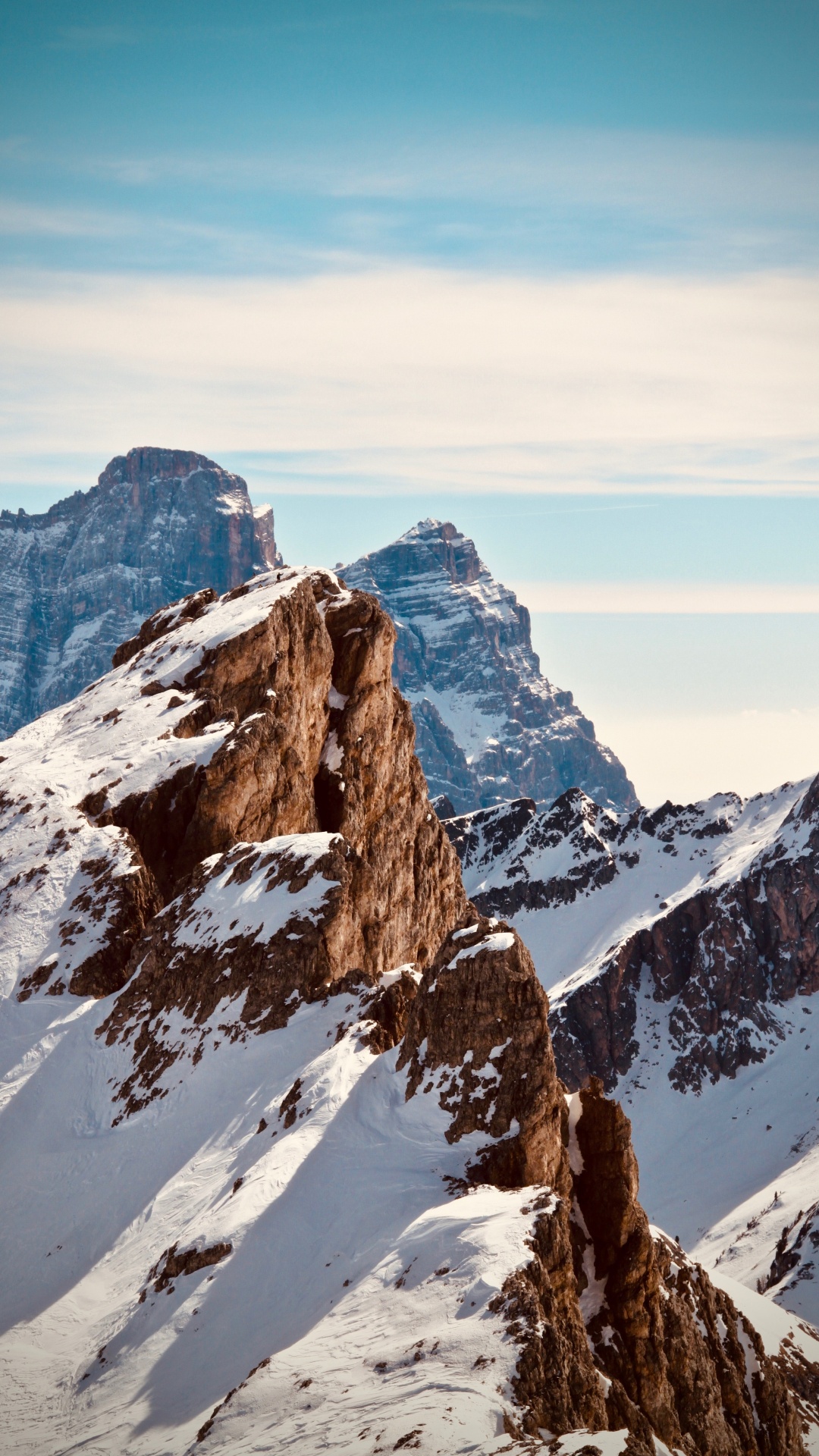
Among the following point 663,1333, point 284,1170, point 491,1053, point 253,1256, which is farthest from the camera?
point 284,1170

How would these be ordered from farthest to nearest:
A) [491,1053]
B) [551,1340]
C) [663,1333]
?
[491,1053] < [663,1333] < [551,1340]

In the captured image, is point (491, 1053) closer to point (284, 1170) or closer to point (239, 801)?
point (284, 1170)

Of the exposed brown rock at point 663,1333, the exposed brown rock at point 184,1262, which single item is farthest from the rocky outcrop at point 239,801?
the exposed brown rock at point 663,1333

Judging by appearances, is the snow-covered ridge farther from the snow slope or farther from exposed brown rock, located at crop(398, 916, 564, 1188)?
exposed brown rock, located at crop(398, 916, 564, 1188)

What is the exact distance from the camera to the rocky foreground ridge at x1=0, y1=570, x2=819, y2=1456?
4075 centimetres

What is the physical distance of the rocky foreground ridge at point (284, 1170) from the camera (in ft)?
134

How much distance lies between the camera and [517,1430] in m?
35.8

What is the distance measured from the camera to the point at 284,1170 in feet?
175

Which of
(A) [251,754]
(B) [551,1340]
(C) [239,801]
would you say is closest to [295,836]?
(C) [239,801]

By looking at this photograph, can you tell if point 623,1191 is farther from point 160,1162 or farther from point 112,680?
point 112,680

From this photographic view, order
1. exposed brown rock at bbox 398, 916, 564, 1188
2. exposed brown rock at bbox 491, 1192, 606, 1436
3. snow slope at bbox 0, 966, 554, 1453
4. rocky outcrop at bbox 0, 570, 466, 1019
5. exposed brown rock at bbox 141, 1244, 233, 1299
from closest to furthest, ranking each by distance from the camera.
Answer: exposed brown rock at bbox 491, 1192, 606, 1436 → snow slope at bbox 0, 966, 554, 1453 → exposed brown rock at bbox 398, 916, 564, 1188 → exposed brown rock at bbox 141, 1244, 233, 1299 → rocky outcrop at bbox 0, 570, 466, 1019

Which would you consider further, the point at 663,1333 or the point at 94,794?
the point at 94,794

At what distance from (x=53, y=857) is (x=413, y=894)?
3229 centimetres

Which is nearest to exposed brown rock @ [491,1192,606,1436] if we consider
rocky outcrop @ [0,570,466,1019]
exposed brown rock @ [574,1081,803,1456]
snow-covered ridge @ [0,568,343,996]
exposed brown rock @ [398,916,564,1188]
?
exposed brown rock @ [574,1081,803,1456]
